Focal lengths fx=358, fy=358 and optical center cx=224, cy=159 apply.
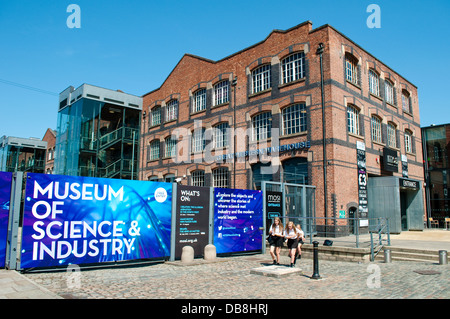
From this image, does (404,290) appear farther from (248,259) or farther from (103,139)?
(103,139)

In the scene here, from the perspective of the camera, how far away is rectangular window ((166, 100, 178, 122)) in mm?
27750

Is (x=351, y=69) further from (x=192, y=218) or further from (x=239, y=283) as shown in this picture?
(x=239, y=283)

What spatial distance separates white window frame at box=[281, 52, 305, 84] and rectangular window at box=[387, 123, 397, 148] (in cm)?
793

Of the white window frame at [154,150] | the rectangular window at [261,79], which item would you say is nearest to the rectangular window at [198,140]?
the white window frame at [154,150]

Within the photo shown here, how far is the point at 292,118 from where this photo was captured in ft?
65.0

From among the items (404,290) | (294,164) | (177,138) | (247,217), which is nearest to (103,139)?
(177,138)

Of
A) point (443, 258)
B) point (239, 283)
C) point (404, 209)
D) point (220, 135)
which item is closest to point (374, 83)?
point (404, 209)

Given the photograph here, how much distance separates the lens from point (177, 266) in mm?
10383

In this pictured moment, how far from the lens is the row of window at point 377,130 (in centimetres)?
1975

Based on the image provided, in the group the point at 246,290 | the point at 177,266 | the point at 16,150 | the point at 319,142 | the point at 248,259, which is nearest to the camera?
the point at 246,290

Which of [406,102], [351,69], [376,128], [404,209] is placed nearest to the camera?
[351,69]

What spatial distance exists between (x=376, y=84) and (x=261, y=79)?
744cm

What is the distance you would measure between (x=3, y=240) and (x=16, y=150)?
→ 3879 centimetres

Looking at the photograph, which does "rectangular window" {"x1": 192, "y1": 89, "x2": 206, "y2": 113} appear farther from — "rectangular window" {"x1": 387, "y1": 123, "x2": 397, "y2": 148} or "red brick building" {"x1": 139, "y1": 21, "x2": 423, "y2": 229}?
"rectangular window" {"x1": 387, "y1": 123, "x2": 397, "y2": 148}
